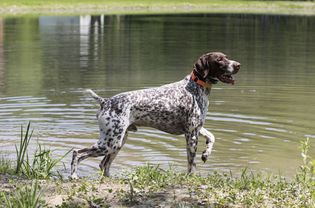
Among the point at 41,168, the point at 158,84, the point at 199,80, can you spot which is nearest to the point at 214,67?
the point at 199,80

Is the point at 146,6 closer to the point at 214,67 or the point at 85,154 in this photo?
the point at 214,67

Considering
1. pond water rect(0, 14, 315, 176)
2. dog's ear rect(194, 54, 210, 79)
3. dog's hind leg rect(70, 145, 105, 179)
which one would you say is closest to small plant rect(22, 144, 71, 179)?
dog's hind leg rect(70, 145, 105, 179)

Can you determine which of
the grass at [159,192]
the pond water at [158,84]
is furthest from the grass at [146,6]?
the grass at [159,192]

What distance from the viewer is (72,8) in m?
72.9

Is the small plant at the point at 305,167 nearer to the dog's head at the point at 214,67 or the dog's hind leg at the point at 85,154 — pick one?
the dog's head at the point at 214,67

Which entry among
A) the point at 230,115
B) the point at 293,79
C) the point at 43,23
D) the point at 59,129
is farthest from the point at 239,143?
the point at 43,23

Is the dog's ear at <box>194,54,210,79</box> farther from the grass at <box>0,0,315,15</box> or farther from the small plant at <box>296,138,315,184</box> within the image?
the grass at <box>0,0,315,15</box>

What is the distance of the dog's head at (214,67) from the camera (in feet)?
27.9

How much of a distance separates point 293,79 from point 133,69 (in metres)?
5.59

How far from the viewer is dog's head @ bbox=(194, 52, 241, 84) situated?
8500 mm

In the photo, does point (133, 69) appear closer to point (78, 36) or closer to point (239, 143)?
point (239, 143)

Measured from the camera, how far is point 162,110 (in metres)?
8.27

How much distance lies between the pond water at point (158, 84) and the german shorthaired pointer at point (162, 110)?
4.14 feet

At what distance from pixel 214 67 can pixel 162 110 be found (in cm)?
89
